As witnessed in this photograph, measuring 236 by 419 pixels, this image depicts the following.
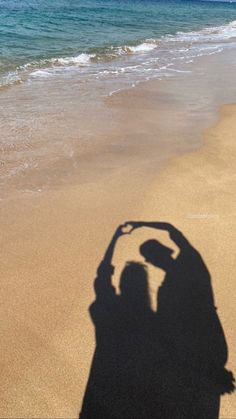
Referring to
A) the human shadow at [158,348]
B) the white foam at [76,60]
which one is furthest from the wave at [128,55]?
the human shadow at [158,348]

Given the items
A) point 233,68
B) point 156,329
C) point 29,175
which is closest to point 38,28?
point 233,68

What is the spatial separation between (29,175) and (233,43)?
70.2ft

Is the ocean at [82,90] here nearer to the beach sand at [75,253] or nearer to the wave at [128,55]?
the wave at [128,55]

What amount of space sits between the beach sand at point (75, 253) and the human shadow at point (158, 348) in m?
0.10

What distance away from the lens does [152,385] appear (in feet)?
9.77

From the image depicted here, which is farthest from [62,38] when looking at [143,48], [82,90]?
[82,90]

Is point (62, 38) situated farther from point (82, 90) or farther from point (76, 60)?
point (82, 90)

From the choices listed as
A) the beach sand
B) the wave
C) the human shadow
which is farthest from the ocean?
the human shadow

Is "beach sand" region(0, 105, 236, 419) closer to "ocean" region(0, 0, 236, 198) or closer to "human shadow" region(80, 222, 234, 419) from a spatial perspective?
"human shadow" region(80, 222, 234, 419)

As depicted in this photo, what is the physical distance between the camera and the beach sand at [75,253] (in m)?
3.02

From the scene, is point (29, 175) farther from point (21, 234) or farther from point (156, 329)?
point (156, 329)

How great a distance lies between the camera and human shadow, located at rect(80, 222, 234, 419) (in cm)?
285

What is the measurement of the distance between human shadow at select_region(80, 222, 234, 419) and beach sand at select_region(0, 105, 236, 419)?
104 millimetres

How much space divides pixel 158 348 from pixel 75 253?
1.52m
